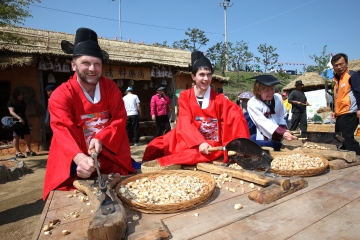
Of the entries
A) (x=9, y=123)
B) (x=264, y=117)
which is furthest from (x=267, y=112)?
(x=9, y=123)

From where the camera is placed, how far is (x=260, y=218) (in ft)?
4.33

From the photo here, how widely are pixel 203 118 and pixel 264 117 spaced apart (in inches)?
29.8

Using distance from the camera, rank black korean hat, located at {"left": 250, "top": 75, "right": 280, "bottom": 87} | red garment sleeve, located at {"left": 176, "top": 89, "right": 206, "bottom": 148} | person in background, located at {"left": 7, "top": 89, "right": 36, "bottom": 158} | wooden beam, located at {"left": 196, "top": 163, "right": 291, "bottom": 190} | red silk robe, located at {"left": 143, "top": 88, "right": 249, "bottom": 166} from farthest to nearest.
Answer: person in background, located at {"left": 7, "top": 89, "right": 36, "bottom": 158}
black korean hat, located at {"left": 250, "top": 75, "right": 280, "bottom": 87}
red silk robe, located at {"left": 143, "top": 88, "right": 249, "bottom": 166}
red garment sleeve, located at {"left": 176, "top": 89, "right": 206, "bottom": 148}
wooden beam, located at {"left": 196, "top": 163, "right": 291, "bottom": 190}

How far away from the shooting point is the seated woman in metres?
2.99

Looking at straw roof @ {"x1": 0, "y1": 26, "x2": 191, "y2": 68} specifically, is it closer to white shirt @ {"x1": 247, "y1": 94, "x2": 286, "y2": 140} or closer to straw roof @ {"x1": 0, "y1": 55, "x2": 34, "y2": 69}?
straw roof @ {"x1": 0, "y1": 55, "x2": 34, "y2": 69}

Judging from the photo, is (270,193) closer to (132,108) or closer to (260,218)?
(260,218)

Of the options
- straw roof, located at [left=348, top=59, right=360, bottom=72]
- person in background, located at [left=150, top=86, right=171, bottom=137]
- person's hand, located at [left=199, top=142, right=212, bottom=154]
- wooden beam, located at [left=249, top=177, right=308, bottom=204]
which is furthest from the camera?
straw roof, located at [left=348, top=59, right=360, bottom=72]

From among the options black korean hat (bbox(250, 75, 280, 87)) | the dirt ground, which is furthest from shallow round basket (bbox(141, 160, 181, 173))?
the dirt ground

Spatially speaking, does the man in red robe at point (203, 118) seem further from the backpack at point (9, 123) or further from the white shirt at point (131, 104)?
the white shirt at point (131, 104)

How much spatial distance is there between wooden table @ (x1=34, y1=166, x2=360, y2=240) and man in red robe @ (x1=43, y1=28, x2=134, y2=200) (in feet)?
1.35

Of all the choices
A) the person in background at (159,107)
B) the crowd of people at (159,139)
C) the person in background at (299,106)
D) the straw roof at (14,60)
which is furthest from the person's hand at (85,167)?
the person in background at (299,106)

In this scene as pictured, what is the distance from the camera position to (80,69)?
87.8 inches

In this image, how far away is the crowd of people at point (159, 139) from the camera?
2.12 meters

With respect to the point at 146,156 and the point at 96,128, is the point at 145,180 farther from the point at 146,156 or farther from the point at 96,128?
the point at 146,156
